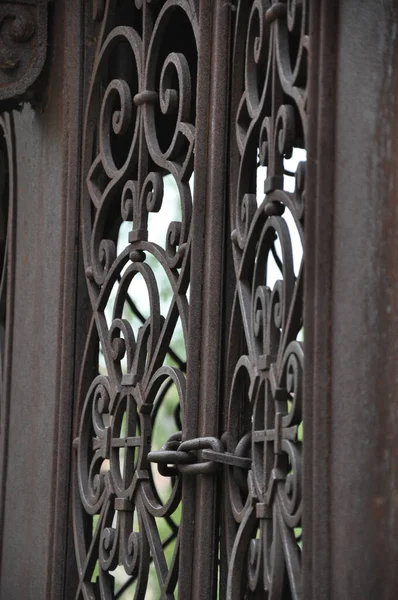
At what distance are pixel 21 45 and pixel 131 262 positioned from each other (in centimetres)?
67

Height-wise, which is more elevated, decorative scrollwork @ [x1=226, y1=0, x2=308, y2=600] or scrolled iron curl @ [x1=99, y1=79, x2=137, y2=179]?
scrolled iron curl @ [x1=99, y1=79, x2=137, y2=179]

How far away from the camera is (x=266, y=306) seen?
94.3 inches

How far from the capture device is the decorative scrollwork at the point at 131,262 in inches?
111

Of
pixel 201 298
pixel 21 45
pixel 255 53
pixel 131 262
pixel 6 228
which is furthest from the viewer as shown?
pixel 6 228

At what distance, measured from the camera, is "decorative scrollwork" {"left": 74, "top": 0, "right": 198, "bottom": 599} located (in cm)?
281

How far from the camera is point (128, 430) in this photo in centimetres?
291

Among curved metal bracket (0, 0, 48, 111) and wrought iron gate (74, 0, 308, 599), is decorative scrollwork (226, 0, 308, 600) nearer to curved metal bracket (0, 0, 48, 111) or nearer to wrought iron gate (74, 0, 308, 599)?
wrought iron gate (74, 0, 308, 599)

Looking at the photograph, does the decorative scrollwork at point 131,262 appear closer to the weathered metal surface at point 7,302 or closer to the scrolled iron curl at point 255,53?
the scrolled iron curl at point 255,53

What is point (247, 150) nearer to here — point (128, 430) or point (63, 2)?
point (128, 430)

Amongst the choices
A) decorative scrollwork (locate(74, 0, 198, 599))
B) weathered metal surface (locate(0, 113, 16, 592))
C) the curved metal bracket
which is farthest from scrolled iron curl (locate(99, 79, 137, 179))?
weathered metal surface (locate(0, 113, 16, 592))

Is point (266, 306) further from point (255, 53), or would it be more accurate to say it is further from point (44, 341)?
point (44, 341)

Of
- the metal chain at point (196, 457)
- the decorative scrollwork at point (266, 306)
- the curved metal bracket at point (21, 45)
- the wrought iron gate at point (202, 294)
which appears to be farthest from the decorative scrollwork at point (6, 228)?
the decorative scrollwork at point (266, 306)

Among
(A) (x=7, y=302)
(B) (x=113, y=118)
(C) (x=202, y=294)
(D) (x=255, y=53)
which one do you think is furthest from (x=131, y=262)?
(D) (x=255, y=53)

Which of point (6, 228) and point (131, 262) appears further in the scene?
point (6, 228)
